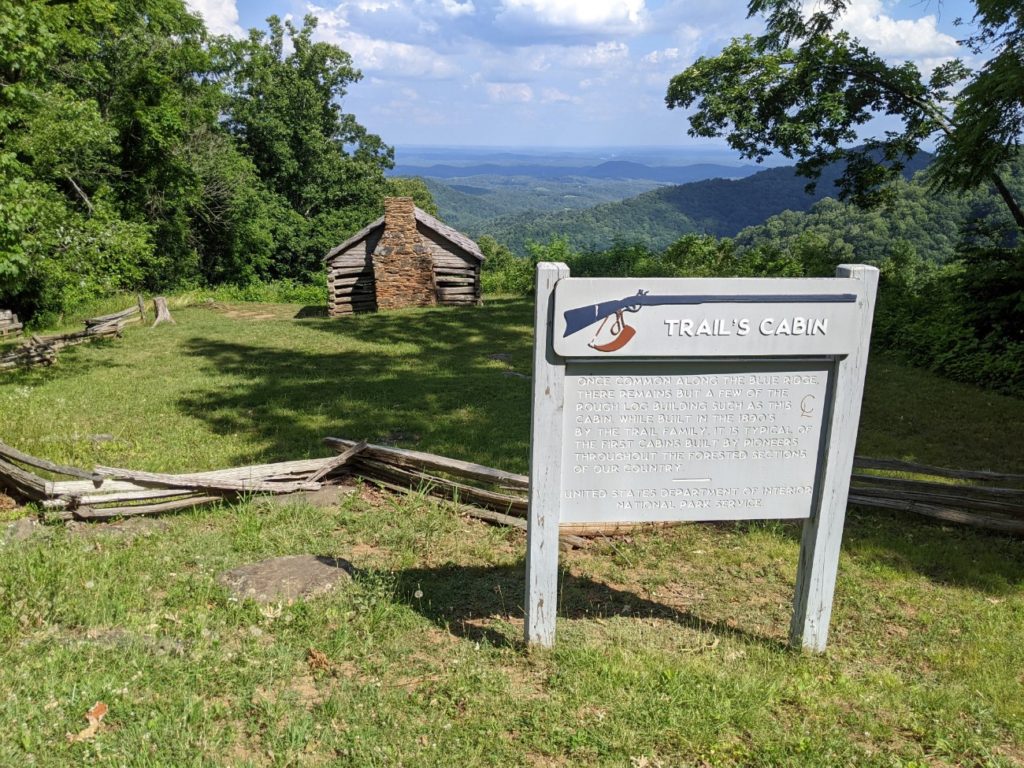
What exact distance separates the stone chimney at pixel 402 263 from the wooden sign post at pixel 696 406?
22.6 meters

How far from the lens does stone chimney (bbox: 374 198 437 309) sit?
25.5m

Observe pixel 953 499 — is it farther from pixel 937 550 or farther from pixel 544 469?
pixel 544 469

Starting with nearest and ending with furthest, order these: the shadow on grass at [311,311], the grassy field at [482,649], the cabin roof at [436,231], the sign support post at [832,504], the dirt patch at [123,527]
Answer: the grassy field at [482,649], the sign support post at [832,504], the dirt patch at [123,527], the cabin roof at [436,231], the shadow on grass at [311,311]

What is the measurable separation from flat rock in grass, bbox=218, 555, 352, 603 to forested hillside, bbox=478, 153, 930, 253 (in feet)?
461

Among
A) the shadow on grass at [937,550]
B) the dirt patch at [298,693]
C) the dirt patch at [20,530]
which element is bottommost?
the shadow on grass at [937,550]

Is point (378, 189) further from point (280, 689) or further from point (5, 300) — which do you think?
point (280, 689)

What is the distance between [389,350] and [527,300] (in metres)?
11.1

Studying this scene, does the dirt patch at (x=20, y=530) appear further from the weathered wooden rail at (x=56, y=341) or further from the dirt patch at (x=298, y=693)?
the weathered wooden rail at (x=56, y=341)

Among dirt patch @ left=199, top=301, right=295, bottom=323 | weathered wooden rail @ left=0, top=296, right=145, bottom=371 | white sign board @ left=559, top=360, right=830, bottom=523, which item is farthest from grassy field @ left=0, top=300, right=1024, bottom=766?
dirt patch @ left=199, top=301, right=295, bottom=323

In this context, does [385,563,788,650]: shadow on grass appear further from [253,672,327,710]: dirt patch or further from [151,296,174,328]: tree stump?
[151,296,174,328]: tree stump

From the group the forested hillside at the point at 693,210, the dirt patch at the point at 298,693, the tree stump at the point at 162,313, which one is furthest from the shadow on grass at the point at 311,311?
the forested hillside at the point at 693,210

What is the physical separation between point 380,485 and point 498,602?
2.36 meters

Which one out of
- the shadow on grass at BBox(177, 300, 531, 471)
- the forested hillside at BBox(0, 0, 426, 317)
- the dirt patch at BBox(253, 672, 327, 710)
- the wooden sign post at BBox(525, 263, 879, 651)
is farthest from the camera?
the forested hillside at BBox(0, 0, 426, 317)

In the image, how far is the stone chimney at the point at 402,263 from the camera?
25.5 m
